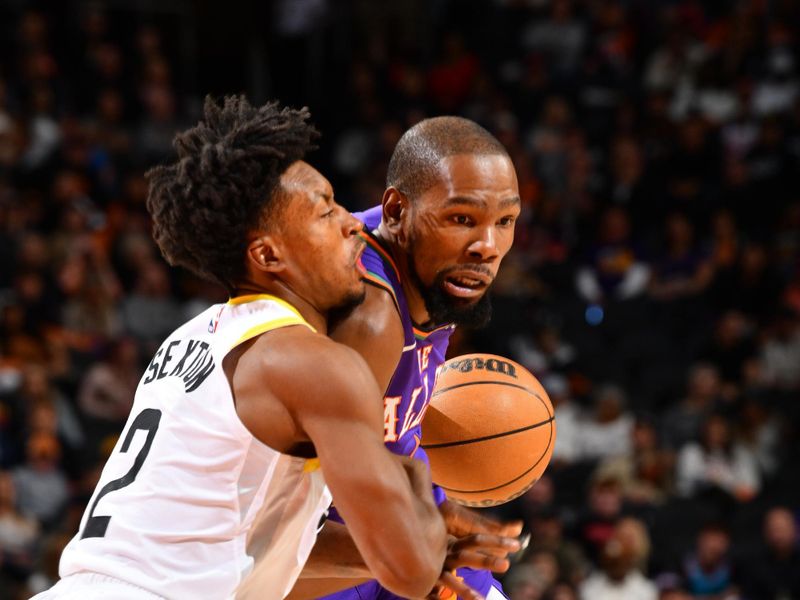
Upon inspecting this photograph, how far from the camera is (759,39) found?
12.3 m

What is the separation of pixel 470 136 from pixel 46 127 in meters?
8.44

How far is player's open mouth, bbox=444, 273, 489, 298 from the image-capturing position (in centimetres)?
354

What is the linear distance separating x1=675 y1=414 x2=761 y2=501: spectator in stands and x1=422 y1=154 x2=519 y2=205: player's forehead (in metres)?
6.56

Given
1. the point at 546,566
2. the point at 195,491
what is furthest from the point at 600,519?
the point at 195,491

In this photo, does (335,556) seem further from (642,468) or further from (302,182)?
(642,468)

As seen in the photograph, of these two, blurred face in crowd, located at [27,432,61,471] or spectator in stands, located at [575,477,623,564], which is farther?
spectator in stands, located at [575,477,623,564]

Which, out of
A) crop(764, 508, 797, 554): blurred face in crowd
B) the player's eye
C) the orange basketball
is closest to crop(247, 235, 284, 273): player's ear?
the player's eye

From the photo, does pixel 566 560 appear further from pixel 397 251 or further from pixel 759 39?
pixel 759 39

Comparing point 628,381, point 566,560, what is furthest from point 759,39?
point 566,560

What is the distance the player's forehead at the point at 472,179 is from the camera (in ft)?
11.3

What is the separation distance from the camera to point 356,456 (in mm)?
2475

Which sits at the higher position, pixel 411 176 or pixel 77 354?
pixel 411 176

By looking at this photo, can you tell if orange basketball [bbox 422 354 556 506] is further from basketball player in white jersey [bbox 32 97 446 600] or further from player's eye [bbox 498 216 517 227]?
basketball player in white jersey [bbox 32 97 446 600]

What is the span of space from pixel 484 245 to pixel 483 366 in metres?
0.71
